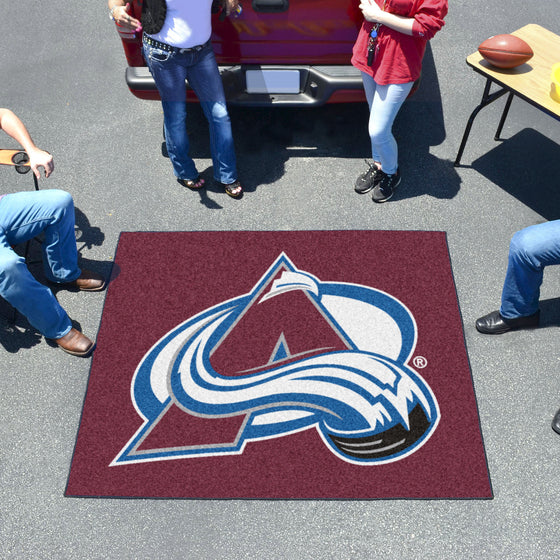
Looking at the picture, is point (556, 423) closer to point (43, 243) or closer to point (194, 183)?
point (194, 183)

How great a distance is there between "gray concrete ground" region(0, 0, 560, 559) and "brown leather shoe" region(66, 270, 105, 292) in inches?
2.4

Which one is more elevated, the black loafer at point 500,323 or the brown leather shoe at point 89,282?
the black loafer at point 500,323

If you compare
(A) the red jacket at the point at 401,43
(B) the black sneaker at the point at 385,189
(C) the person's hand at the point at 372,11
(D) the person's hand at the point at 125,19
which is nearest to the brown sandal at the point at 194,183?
(D) the person's hand at the point at 125,19

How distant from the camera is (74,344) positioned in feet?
10.2

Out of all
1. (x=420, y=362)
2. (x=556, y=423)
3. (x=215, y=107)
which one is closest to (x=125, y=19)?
(x=215, y=107)

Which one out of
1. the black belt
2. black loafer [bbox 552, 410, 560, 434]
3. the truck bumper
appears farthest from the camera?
the truck bumper

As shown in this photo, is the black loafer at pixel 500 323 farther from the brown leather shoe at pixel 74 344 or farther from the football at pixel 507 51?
the brown leather shoe at pixel 74 344

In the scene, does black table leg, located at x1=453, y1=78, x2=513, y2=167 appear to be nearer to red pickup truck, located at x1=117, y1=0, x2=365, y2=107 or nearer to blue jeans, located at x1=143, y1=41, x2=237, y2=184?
red pickup truck, located at x1=117, y1=0, x2=365, y2=107

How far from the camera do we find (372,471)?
Answer: 275 cm

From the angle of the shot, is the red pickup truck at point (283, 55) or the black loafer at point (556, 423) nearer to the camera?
the black loafer at point (556, 423)

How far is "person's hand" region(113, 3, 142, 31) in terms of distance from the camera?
10.2 ft

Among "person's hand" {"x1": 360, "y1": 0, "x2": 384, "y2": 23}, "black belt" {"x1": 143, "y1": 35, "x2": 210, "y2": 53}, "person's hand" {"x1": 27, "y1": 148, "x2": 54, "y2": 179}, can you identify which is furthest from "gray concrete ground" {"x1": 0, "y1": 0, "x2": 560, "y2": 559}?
"person's hand" {"x1": 360, "y1": 0, "x2": 384, "y2": 23}

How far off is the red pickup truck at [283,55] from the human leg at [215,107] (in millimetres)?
179

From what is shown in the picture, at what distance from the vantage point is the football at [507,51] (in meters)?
3.26
